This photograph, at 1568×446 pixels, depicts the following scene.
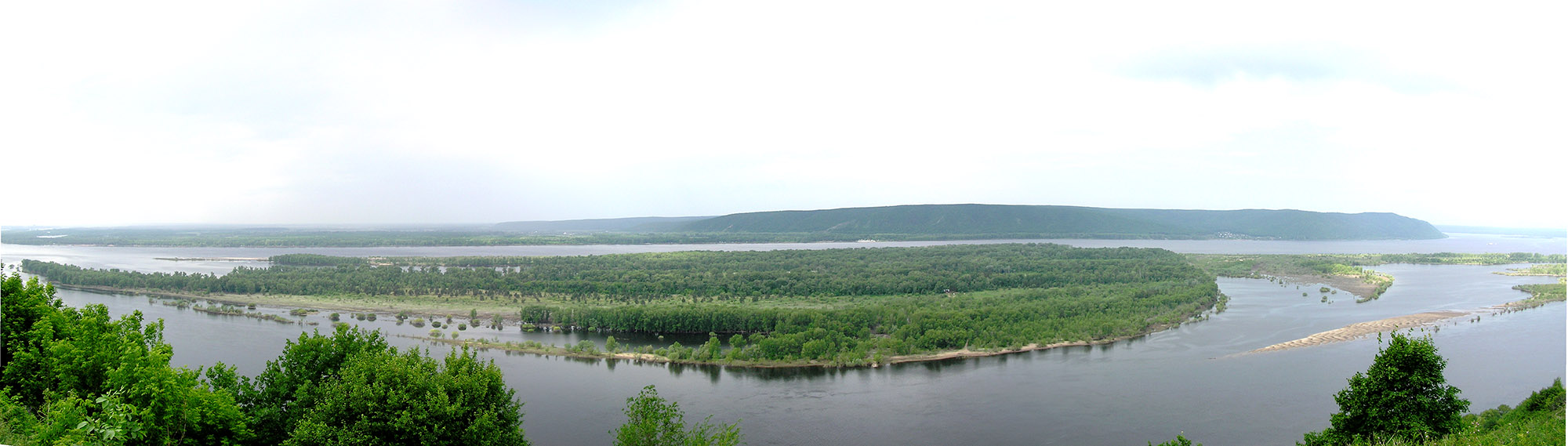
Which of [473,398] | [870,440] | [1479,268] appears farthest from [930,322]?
[1479,268]

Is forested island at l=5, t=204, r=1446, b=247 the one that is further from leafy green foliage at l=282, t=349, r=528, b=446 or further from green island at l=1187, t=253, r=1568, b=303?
leafy green foliage at l=282, t=349, r=528, b=446

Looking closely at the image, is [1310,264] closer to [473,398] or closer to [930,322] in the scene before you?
[930,322]

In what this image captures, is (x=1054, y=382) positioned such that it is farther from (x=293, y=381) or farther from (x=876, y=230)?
(x=876, y=230)

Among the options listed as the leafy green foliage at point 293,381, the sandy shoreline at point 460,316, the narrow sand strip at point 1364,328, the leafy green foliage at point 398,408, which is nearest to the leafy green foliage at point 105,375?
the leafy green foliage at point 293,381

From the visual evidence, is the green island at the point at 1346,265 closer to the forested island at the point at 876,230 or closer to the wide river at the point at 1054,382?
the wide river at the point at 1054,382

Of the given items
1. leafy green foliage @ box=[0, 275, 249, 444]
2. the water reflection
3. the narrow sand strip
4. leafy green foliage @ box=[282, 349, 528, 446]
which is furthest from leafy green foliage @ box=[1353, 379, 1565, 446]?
the narrow sand strip

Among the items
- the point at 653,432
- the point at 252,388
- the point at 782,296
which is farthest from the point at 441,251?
the point at 653,432
